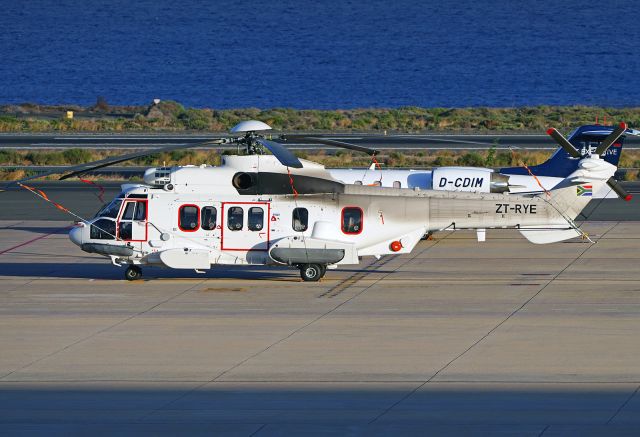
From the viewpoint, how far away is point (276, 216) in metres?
28.5

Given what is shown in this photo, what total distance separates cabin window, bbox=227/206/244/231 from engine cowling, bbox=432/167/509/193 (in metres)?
8.75

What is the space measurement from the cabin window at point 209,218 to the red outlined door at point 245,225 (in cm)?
18

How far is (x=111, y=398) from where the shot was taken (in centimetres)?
1894

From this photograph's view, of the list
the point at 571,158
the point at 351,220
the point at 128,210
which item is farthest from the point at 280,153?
the point at 571,158

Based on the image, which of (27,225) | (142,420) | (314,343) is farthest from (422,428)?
(27,225)

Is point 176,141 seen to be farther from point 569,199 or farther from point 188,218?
point 569,199

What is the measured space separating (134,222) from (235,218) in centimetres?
238

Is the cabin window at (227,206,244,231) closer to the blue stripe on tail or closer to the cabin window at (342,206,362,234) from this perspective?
the cabin window at (342,206,362,234)

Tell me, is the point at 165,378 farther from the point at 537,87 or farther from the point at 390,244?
the point at 537,87

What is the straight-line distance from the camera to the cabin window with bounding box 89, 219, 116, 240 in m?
28.8

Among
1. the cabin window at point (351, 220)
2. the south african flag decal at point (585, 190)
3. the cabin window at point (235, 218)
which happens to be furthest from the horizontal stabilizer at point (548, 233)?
the cabin window at point (235, 218)

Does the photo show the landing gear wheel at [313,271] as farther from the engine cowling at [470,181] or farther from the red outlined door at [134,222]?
the engine cowling at [470,181]

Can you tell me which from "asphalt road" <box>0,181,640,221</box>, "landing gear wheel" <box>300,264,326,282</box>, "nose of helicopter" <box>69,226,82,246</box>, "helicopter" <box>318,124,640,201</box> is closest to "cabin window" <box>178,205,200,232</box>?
"nose of helicopter" <box>69,226,82,246</box>

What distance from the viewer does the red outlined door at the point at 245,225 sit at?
28484 millimetres
